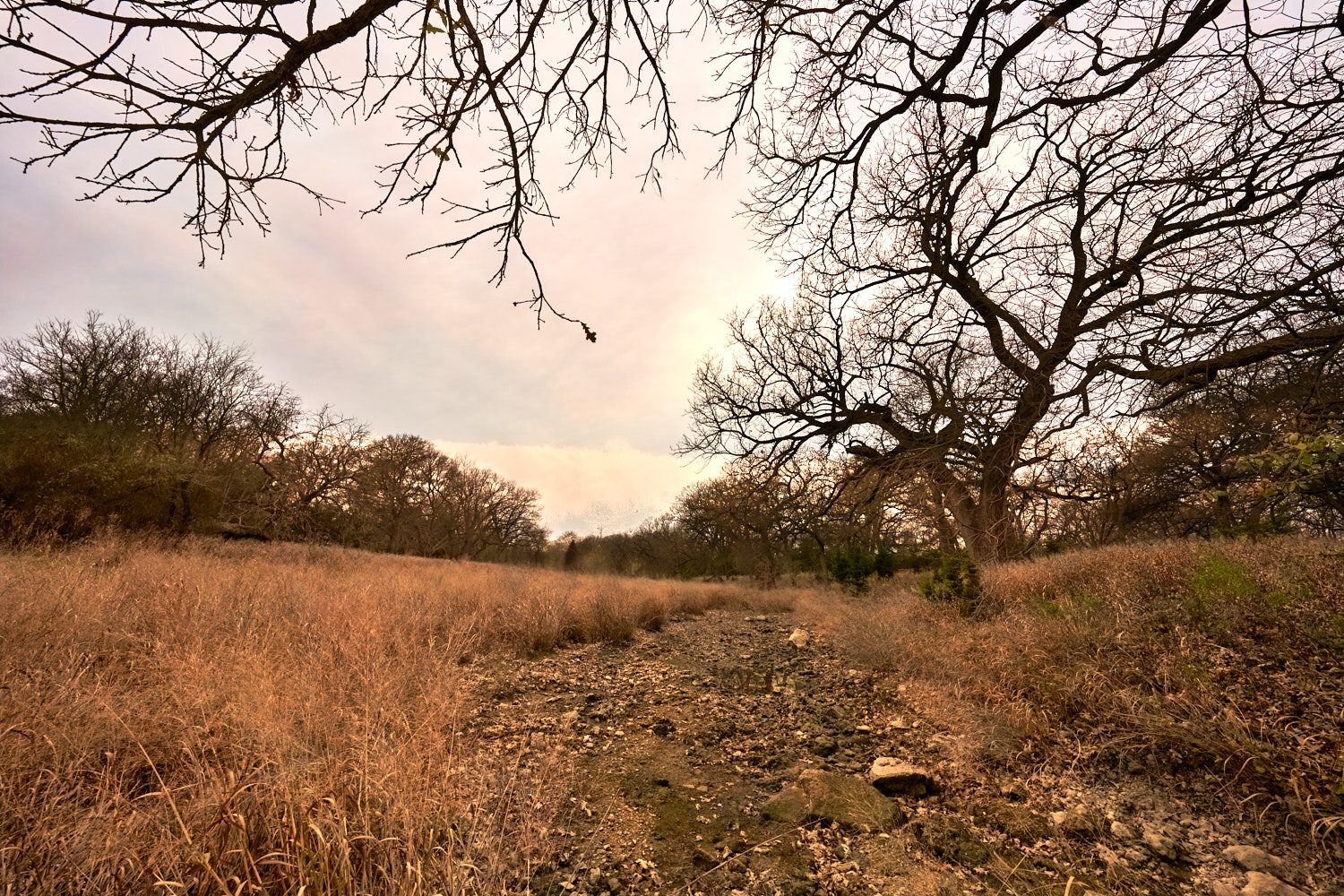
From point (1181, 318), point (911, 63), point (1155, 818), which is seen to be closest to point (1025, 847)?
point (1155, 818)

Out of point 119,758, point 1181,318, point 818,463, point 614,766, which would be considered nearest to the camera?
point 119,758

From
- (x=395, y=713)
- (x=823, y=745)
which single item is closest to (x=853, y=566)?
(x=823, y=745)

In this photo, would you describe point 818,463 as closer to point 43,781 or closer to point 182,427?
point 43,781

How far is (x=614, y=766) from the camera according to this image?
367 centimetres

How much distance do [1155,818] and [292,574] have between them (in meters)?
11.8

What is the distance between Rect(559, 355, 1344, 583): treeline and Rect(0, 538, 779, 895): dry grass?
499 cm

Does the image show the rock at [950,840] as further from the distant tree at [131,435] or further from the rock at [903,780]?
the distant tree at [131,435]

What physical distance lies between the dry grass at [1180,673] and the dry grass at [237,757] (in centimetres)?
367

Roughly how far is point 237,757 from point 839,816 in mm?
Answer: 3383

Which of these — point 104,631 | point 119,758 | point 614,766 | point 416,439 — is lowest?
point 614,766

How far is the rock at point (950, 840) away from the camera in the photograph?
2.54 meters

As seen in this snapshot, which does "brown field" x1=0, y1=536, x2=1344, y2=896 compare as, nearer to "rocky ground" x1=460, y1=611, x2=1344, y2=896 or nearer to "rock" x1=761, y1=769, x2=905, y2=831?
"rocky ground" x1=460, y1=611, x2=1344, y2=896

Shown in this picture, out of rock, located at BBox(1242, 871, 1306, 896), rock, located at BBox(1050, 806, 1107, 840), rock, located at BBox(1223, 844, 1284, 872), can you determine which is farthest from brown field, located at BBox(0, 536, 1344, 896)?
rock, located at BBox(1050, 806, 1107, 840)

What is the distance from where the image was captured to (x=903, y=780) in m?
3.31
